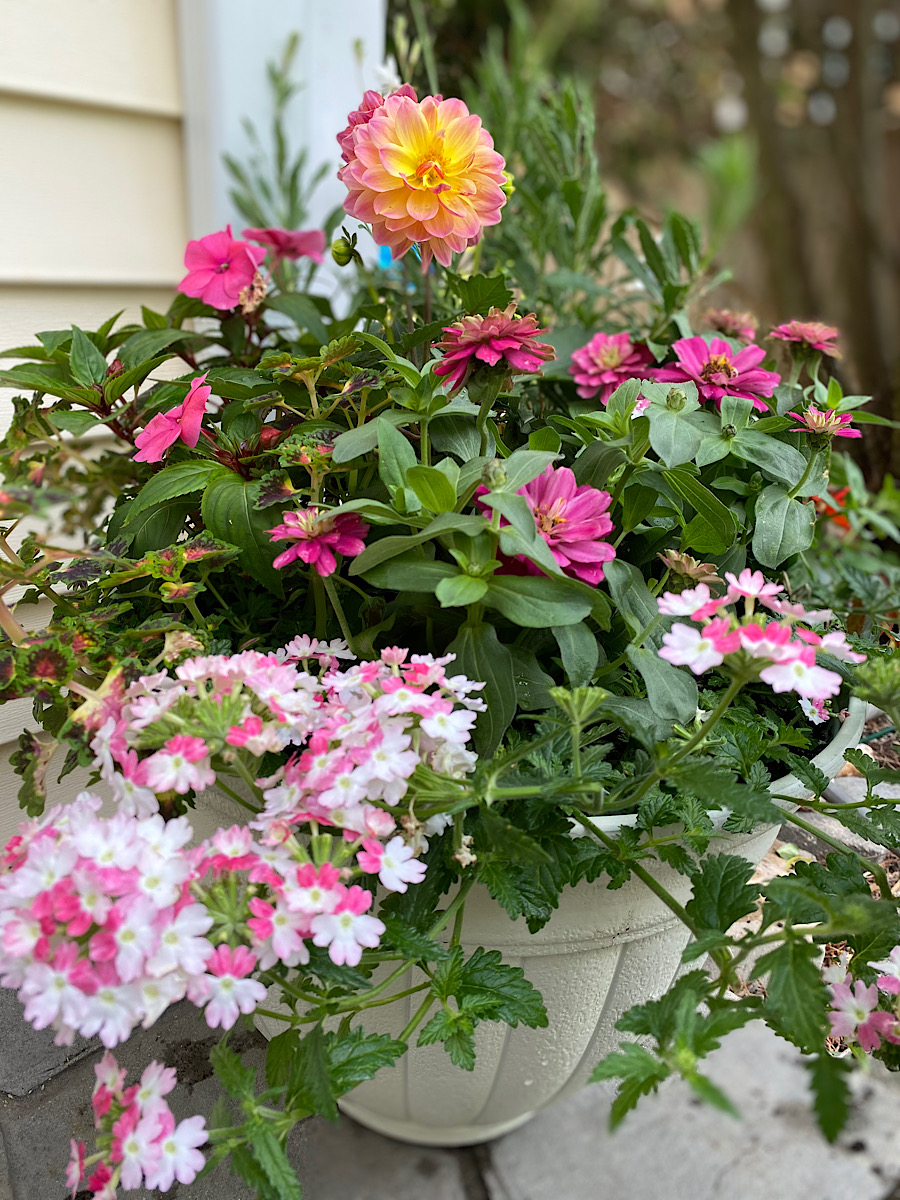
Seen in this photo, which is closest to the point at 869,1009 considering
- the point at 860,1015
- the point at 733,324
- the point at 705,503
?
the point at 860,1015

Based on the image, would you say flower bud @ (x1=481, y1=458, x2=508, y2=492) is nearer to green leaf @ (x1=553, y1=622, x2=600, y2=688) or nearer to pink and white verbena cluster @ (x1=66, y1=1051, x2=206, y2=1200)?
green leaf @ (x1=553, y1=622, x2=600, y2=688)

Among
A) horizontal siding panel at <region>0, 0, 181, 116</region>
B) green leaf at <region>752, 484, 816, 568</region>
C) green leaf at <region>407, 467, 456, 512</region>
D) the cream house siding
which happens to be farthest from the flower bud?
horizontal siding panel at <region>0, 0, 181, 116</region>

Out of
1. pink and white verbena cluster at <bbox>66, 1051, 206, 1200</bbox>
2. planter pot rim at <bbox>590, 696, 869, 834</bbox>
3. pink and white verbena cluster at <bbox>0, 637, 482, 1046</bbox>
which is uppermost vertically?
pink and white verbena cluster at <bbox>0, 637, 482, 1046</bbox>

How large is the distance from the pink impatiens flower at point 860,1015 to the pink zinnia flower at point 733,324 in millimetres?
626

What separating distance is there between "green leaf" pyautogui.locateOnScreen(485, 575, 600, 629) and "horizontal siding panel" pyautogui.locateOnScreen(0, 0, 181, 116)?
0.96m

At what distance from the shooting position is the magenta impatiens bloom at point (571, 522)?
1.93 ft

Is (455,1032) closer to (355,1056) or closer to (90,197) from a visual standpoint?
(355,1056)

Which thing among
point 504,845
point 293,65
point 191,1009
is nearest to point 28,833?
point 504,845

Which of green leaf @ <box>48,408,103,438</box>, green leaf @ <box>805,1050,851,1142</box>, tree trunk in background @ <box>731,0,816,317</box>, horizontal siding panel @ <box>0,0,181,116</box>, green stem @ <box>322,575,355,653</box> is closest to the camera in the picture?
green leaf @ <box>805,1050,851,1142</box>

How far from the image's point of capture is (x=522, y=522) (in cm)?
54

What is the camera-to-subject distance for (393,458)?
58 centimetres

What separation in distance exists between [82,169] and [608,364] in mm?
776

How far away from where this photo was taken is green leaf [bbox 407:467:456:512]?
21.8 inches

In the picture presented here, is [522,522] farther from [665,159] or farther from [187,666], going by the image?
[665,159]
